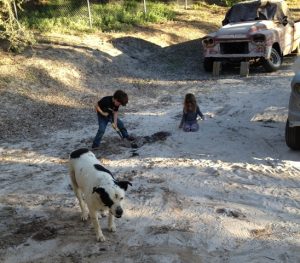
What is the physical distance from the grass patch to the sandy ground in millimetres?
2135

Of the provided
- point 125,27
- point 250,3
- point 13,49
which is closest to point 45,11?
point 125,27

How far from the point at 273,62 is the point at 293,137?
19.9ft

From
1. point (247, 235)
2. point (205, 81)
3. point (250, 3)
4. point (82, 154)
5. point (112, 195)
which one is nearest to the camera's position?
point (112, 195)

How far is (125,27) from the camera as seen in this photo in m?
16.1

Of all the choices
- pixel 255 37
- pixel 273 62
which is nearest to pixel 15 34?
pixel 255 37

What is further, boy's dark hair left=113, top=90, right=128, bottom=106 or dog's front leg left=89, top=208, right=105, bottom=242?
boy's dark hair left=113, top=90, right=128, bottom=106

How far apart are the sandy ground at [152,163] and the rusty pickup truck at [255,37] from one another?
0.48 metres

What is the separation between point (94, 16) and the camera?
1658 cm

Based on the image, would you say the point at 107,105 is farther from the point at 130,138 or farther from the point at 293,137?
the point at 293,137

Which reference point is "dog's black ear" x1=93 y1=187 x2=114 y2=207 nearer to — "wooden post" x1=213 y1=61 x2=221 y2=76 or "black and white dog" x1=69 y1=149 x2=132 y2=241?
"black and white dog" x1=69 y1=149 x2=132 y2=241

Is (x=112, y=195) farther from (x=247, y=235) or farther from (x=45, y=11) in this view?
(x=45, y=11)

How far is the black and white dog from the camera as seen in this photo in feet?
14.5

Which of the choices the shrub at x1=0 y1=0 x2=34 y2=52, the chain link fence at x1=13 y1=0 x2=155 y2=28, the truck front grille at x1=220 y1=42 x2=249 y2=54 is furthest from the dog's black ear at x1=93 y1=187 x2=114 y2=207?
the chain link fence at x1=13 y1=0 x2=155 y2=28

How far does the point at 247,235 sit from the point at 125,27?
12414 millimetres
